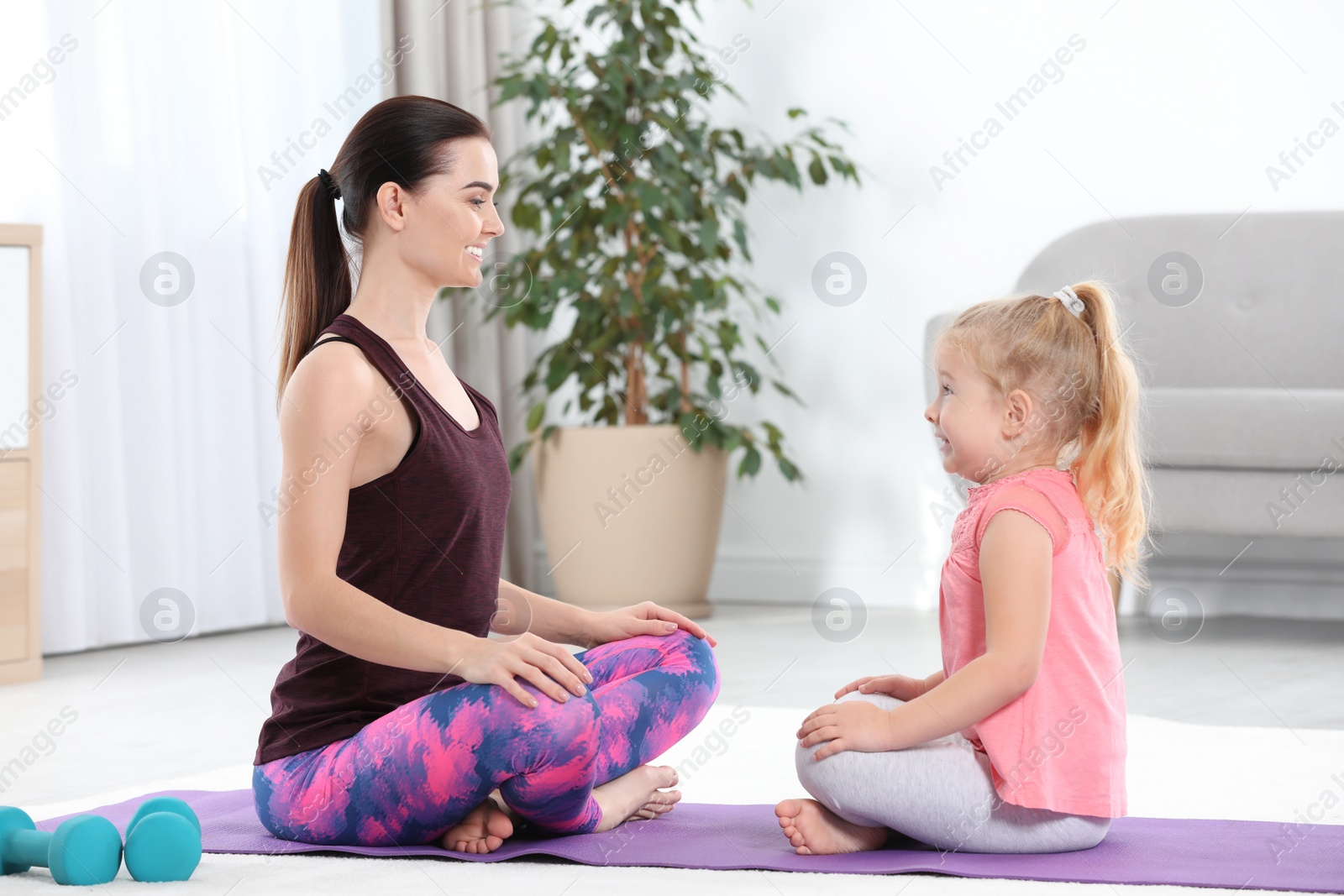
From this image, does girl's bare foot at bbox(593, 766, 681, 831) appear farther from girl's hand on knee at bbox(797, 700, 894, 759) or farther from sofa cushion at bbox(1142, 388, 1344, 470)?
sofa cushion at bbox(1142, 388, 1344, 470)

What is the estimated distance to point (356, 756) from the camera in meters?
1.08

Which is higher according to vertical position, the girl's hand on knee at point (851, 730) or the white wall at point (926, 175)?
the white wall at point (926, 175)

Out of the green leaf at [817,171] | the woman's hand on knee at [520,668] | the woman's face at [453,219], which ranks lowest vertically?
the woman's hand on knee at [520,668]

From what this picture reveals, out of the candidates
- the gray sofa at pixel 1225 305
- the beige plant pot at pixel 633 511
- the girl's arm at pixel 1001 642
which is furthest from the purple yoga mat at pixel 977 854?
the beige plant pot at pixel 633 511

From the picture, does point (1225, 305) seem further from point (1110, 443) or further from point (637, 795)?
point (637, 795)

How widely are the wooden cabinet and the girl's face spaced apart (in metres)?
1.72

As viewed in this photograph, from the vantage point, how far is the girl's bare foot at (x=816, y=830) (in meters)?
1.10

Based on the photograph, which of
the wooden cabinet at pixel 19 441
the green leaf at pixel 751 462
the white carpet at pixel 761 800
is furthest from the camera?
the green leaf at pixel 751 462

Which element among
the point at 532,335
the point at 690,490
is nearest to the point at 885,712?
the point at 690,490

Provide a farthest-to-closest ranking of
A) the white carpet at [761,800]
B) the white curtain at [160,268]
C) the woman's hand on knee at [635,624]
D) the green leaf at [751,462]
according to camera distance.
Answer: the green leaf at [751,462], the white curtain at [160,268], the woman's hand on knee at [635,624], the white carpet at [761,800]

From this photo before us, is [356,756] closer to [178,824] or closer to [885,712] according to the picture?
[178,824]

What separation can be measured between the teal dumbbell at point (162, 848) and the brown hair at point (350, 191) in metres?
0.38

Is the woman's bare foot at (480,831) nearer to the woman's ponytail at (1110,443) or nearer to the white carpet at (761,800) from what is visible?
the white carpet at (761,800)

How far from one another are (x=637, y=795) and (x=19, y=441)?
4.99ft
